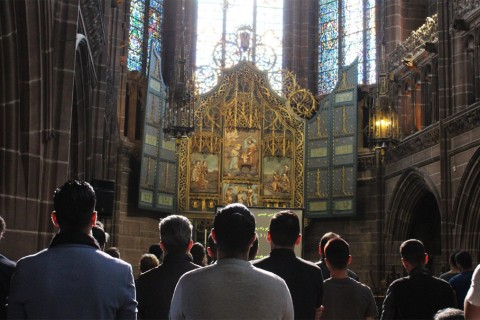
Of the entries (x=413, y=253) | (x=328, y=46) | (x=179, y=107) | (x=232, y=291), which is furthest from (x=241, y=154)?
(x=232, y=291)

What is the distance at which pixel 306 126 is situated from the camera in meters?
22.0

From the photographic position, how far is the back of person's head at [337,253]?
5.11 meters

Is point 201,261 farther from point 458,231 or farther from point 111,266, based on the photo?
point 458,231

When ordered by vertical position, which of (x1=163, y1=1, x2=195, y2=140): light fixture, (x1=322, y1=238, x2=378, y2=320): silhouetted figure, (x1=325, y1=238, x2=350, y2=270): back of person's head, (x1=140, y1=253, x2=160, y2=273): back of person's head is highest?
(x1=163, y1=1, x2=195, y2=140): light fixture

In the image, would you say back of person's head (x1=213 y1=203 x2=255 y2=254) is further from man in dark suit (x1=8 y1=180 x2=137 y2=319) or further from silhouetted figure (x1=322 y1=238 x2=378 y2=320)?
silhouetted figure (x1=322 y1=238 x2=378 y2=320)

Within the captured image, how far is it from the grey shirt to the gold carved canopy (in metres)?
18.2

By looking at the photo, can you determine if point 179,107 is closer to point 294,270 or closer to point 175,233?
point 175,233

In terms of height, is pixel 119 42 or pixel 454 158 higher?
pixel 119 42

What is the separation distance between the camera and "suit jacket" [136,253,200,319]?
4.64m

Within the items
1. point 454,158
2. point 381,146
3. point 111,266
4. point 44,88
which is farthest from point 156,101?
point 111,266

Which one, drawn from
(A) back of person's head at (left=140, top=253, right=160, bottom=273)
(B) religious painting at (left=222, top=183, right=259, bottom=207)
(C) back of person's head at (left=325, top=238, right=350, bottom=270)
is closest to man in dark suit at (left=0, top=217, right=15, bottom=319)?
(C) back of person's head at (left=325, top=238, right=350, bottom=270)

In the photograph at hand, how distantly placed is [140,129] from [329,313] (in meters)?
17.6

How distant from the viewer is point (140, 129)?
22.4 meters

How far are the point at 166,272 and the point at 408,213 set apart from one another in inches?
653
